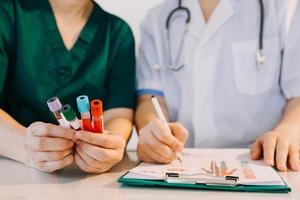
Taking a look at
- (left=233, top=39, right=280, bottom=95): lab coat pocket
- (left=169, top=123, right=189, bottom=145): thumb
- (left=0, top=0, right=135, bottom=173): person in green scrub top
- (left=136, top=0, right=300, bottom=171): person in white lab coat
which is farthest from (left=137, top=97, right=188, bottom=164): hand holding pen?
(left=233, top=39, right=280, bottom=95): lab coat pocket

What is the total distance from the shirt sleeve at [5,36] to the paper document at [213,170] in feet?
1.21

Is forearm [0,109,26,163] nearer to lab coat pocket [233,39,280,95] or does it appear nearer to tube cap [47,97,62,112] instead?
tube cap [47,97,62,112]

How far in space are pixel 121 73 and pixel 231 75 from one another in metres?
0.27

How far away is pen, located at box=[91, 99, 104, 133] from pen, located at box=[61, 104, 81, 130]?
0.09 feet

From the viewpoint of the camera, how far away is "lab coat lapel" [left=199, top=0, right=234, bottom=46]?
1095 millimetres

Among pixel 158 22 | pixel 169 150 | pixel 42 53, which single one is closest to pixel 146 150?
pixel 169 150

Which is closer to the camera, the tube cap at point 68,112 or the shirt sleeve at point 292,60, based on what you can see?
the tube cap at point 68,112

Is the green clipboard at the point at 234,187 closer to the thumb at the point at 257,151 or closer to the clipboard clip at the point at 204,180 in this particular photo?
the clipboard clip at the point at 204,180

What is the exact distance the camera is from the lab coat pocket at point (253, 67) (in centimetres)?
107

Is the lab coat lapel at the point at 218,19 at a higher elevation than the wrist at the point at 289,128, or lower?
higher

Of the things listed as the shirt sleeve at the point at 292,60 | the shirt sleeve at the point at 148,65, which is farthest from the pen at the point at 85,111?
the shirt sleeve at the point at 292,60

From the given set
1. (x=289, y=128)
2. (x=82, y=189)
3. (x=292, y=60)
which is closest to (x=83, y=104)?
(x=82, y=189)

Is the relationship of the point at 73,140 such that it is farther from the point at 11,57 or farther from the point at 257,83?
the point at 257,83

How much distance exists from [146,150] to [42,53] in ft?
1.10
